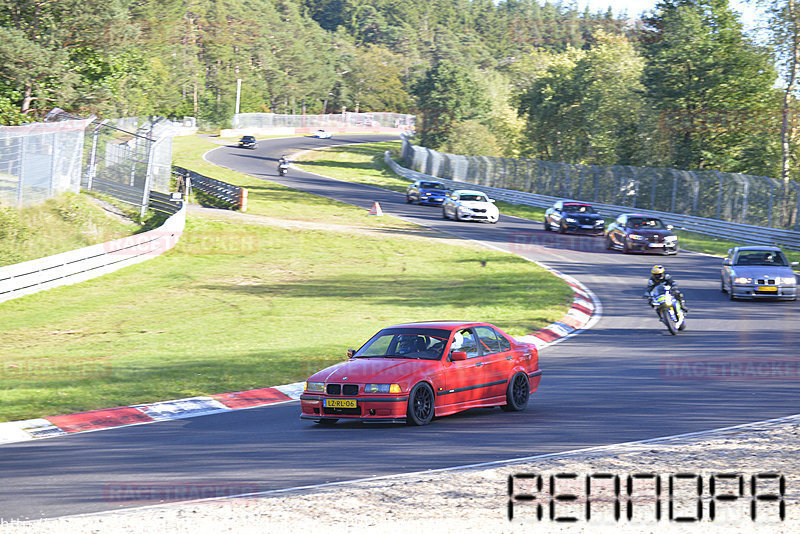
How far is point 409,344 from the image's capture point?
12.0m

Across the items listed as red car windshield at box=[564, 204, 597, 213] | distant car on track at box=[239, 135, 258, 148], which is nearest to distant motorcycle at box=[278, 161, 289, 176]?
distant car on track at box=[239, 135, 258, 148]

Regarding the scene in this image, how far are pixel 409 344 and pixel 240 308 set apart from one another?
39.0 feet

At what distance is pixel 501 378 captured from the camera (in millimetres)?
12227

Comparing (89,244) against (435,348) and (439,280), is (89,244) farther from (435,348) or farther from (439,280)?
(435,348)

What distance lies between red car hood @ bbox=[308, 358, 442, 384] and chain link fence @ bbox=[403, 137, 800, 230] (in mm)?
29464

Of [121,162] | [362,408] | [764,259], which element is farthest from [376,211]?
[362,408]

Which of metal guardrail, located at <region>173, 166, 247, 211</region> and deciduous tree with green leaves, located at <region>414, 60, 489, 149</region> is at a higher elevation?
deciduous tree with green leaves, located at <region>414, 60, 489, 149</region>

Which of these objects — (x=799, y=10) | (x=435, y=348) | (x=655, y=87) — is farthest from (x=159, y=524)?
(x=655, y=87)

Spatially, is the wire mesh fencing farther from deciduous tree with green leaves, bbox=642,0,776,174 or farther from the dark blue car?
deciduous tree with green leaves, bbox=642,0,776,174

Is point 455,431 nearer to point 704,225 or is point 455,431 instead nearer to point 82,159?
point 82,159

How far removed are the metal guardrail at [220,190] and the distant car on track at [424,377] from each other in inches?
1378

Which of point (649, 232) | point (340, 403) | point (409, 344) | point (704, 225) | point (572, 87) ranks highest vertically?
point (572, 87)

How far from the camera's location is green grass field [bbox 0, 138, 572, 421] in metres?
15.0

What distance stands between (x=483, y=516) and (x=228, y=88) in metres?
138
